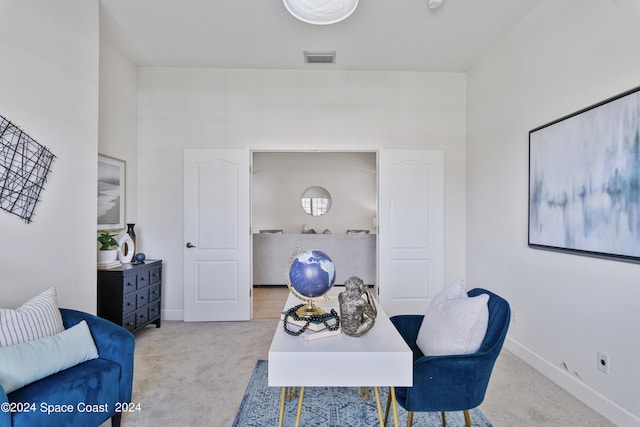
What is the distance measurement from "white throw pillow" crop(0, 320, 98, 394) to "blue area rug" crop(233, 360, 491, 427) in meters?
0.94

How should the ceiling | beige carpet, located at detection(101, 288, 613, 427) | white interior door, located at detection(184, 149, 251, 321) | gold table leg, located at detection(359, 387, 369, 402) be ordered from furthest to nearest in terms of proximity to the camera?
1. white interior door, located at detection(184, 149, 251, 321)
2. the ceiling
3. gold table leg, located at detection(359, 387, 369, 402)
4. beige carpet, located at detection(101, 288, 613, 427)

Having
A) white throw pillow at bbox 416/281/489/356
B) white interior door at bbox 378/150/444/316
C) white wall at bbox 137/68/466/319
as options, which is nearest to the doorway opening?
white wall at bbox 137/68/466/319

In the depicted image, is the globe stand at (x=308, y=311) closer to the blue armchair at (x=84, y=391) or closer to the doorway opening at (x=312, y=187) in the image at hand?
the blue armchair at (x=84, y=391)

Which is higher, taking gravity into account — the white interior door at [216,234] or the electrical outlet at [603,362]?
the white interior door at [216,234]

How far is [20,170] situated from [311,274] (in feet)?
6.30

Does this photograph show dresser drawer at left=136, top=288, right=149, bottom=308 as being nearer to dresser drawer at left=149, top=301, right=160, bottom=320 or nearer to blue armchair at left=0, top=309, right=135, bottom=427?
dresser drawer at left=149, top=301, right=160, bottom=320

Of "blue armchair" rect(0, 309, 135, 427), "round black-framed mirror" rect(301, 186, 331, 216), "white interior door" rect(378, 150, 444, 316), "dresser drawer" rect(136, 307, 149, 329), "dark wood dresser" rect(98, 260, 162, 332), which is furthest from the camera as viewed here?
"round black-framed mirror" rect(301, 186, 331, 216)

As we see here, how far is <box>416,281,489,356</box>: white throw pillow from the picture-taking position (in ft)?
4.98

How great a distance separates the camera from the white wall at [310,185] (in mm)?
8109

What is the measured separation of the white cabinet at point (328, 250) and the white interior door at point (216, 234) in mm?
1513

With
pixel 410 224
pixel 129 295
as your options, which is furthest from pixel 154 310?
pixel 410 224

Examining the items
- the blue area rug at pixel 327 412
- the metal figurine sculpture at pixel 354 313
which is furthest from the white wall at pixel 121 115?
the metal figurine sculpture at pixel 354 313

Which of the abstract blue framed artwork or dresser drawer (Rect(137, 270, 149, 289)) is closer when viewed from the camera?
the abstract blue framed artwork

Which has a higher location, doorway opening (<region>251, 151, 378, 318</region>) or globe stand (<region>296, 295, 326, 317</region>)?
doorway opening (<region>251, 151, 378, 318</region>)
